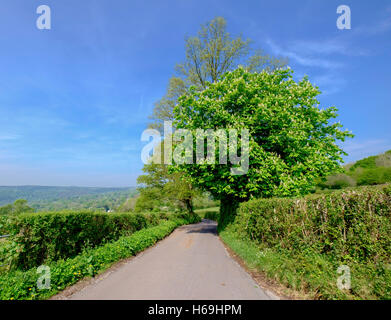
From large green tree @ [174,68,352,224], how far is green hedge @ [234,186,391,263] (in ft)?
16.5

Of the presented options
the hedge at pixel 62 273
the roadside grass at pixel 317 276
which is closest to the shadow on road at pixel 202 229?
the hedge at pixel 62 273

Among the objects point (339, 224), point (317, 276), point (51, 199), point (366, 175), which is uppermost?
point (366, 175)

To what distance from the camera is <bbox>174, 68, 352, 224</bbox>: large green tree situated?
1191cm

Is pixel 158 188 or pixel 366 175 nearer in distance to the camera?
pixel 158 188

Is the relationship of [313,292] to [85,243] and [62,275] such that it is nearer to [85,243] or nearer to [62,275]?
[62,275]

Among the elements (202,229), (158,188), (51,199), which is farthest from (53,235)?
(51,199)

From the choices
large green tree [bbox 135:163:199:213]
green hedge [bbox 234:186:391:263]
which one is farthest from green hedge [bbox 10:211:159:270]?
large green tree [bbox 135:163:199:213]

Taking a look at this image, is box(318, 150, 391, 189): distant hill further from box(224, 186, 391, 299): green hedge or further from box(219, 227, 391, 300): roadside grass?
box(219, 227, 391, 300): roadside grass

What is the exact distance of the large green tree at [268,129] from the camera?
39.1 feet

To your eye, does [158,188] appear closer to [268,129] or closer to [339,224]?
[268,129]

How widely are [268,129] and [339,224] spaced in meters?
8.70

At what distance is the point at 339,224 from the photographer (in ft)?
16.5
